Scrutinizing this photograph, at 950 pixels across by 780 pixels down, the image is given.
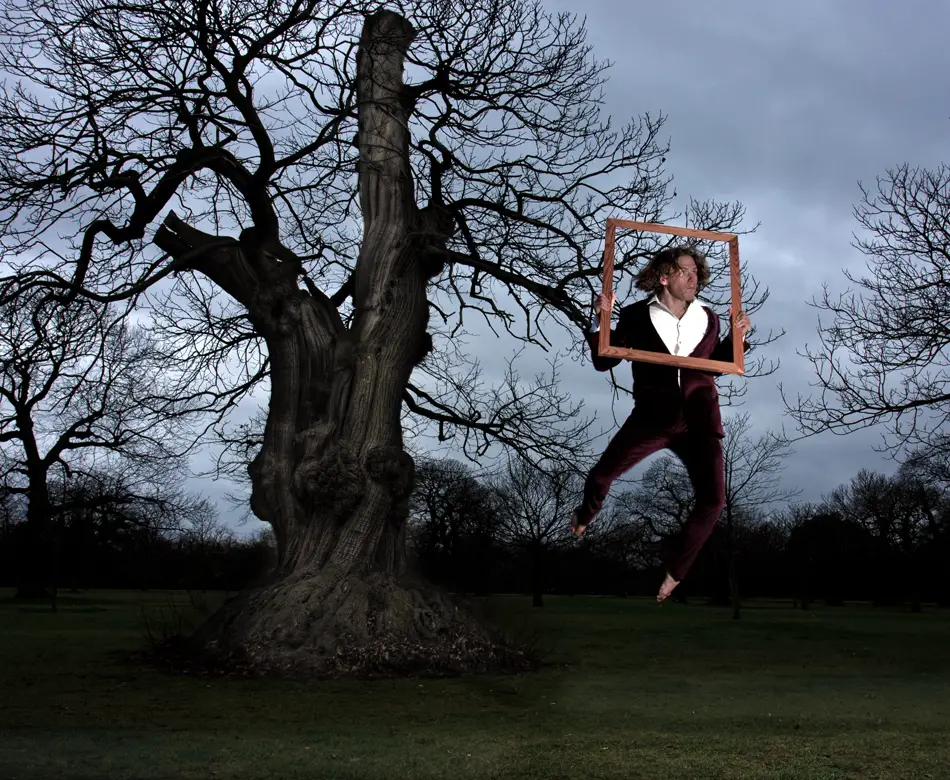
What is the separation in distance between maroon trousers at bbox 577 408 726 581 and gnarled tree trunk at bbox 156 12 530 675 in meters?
12.5

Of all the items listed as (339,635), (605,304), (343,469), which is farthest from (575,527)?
(339,635)

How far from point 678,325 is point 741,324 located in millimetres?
160

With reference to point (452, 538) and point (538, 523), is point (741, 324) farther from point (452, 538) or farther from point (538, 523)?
point (452, 538)

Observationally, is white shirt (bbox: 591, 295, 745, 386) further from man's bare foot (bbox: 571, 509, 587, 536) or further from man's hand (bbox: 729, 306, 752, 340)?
man's bare foot (bbox: 571, 509, 587, 536)

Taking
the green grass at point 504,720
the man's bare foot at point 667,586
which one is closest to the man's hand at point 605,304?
the man's bare foot at point 667,586

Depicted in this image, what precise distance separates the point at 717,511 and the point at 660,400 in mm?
320

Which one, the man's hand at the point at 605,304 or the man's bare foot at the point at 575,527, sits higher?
the man's hand at the point at 605,304

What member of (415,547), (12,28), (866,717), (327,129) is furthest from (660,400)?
(415,547)

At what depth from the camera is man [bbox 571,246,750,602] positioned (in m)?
2.57

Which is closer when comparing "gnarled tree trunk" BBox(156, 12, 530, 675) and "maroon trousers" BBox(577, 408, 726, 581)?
"maroon trousers" BBox(577, 408, 726, 581)

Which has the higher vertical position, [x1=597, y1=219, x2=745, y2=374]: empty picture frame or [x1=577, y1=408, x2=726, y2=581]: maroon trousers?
[x1=597, y1=219, x2=745, y2=374]: empty picture frame

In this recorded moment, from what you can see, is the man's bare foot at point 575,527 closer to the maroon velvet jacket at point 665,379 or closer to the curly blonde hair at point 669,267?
the maroon velvet jacket at point 665,379

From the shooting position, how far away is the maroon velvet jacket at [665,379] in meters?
2.58

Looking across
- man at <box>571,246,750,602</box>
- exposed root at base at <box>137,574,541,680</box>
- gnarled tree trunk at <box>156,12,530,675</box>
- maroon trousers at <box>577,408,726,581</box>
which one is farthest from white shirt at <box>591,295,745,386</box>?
exposed root at base at <box>137,574,541,680</box>
